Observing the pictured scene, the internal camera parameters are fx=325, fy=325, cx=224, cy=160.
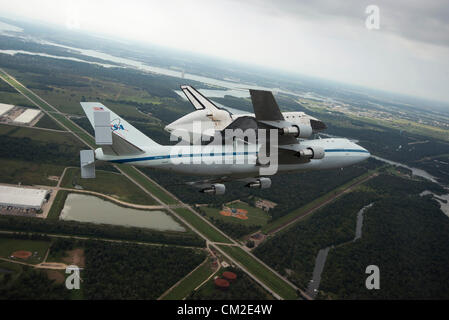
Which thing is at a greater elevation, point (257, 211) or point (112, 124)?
point (112, 124)

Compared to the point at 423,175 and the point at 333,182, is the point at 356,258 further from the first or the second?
the point at 423,175

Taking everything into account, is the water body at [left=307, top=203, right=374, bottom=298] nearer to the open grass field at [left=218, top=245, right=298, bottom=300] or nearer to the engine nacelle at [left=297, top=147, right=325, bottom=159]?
the open grass field at [left=218, top=245, right=298, bottom=300]

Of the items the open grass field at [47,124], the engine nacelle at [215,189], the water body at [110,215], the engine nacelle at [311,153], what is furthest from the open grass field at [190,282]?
the open grass field at [47,124]

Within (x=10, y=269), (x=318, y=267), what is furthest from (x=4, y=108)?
(x=318, y=267)

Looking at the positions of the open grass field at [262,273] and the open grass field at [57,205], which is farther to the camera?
the open grass field at [57,205]

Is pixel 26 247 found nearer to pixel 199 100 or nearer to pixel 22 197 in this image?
pixel 22 197

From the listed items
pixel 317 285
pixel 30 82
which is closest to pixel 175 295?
pixel 317 285

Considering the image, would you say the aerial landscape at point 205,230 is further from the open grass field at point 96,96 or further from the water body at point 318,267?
the open grass field at point 96,96
